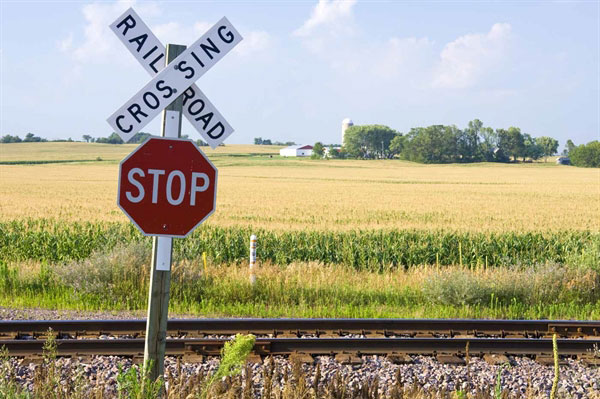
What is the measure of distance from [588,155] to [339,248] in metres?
127

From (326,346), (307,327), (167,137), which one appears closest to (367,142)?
(307,327)

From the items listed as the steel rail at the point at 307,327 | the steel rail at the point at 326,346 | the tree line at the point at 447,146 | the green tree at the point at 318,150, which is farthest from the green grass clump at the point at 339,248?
the green tree at the point at 318,150

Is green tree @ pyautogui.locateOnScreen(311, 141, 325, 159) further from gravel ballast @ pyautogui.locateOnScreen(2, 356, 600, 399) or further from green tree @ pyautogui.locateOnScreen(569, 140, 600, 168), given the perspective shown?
gravel ballast @ pyautogui.locateOnScreen(2, 356, 600, 399)

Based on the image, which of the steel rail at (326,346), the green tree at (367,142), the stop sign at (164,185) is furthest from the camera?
the green tree at (367,142)

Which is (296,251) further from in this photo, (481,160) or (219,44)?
(481,160)

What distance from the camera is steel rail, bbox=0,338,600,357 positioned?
7.25 m

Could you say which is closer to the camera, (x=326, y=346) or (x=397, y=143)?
(x=326, y=346)

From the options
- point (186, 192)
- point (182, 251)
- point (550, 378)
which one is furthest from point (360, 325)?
point (182, 251)

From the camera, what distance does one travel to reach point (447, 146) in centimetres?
12900

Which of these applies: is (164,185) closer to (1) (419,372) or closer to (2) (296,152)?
(1) (419,372)

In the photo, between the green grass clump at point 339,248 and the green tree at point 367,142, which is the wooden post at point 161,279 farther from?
the green tree at point 367,142

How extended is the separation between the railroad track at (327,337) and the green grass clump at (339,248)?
5.88 metres

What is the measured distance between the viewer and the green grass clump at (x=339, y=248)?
15.6 metres

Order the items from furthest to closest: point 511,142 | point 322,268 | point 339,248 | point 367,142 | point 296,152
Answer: point 296,152 → point 367,142 → point 511,142 → point 339,248 → point 322,268
